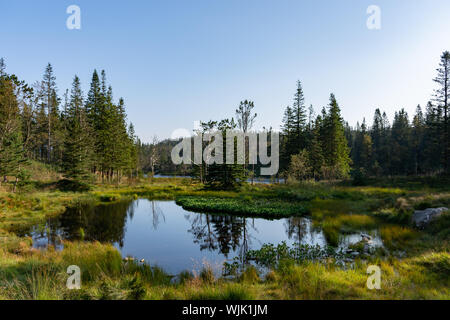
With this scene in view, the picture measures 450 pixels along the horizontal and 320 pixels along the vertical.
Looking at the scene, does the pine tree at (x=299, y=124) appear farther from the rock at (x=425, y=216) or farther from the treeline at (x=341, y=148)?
the rock at (x=425, y=216)

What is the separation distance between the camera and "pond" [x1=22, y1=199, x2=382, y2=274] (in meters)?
8.95

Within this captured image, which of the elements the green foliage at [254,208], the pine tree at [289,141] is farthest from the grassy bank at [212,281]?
the pine tree at [289,141]

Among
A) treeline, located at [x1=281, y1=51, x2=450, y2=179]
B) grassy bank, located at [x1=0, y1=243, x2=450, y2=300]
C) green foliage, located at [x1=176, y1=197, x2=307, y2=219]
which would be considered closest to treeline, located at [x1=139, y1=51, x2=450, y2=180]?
treeline, located at [x1=281, y1=51, x2=450, y2=179]

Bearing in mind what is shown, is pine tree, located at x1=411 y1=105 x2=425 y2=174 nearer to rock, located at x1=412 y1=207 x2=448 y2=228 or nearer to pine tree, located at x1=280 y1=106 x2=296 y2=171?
pine tree, located at x1=280 y1=106 x2=296 y2=171

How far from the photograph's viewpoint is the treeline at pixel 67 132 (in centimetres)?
2273

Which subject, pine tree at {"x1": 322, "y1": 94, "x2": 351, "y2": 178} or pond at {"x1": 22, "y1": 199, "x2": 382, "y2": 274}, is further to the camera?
pine tree at {"x1": 322, "y1": 94, "x2": 351, "y2": 178}

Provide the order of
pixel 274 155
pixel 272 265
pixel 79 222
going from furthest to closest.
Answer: pixel 274 155 → pixel 79 222 → pixel 272 265

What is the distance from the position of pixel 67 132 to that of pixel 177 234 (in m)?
27.9

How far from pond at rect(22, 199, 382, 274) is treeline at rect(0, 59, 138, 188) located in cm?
1169

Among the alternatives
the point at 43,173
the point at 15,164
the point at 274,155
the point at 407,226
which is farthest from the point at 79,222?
the point at 274,155

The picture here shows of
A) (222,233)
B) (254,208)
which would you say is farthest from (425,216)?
(222,233)
